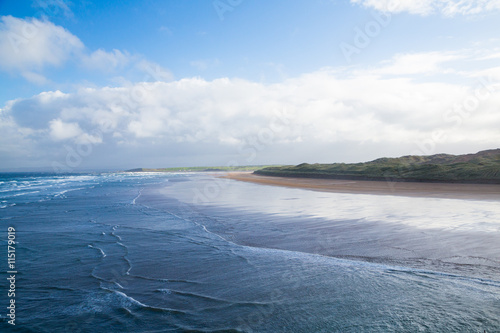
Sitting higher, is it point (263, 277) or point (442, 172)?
point (442, 172)

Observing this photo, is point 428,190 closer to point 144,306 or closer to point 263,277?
point 263,277

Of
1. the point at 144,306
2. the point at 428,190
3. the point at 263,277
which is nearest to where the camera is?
the point at 144,306

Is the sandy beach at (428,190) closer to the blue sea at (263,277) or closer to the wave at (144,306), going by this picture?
the blue sea at (263,277)

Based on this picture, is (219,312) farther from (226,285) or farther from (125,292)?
(125,292)

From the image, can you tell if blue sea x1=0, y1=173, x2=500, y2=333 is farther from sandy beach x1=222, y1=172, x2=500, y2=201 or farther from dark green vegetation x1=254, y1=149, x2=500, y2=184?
dark green vegetation x1=254, y1=149, x2=500, y2=184

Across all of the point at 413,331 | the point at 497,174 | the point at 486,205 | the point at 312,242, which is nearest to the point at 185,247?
the point at 312,242

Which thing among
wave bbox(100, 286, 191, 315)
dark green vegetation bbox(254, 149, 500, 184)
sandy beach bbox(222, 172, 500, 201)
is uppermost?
dark green vegetation bbox(254, 149, 500, 184)

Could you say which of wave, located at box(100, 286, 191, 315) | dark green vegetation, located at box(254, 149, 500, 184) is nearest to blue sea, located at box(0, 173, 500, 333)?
wave, located at box(100, 286, 191, 315)

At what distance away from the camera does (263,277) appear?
5.95 meters

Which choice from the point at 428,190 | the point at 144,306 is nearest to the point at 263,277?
the point at 144,306

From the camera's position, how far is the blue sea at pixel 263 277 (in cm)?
424

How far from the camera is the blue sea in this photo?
4238 millimetres

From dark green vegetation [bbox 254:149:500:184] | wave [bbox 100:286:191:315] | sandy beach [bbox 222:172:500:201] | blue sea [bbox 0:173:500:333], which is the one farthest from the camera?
dark green vegetation [bbox 254:149:500:184]

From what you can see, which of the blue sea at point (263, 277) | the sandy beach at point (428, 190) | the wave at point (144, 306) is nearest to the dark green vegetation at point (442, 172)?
the sandy beach at point (428, 190)
